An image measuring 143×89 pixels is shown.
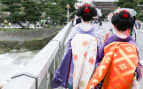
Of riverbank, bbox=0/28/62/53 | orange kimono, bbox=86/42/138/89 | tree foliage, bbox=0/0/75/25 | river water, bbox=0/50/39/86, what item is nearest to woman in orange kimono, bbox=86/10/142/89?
orange kimono, bbox=86/42/138/89

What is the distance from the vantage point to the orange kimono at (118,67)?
7.54ft

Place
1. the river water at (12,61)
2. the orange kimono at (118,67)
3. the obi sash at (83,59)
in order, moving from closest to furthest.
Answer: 1. the orange kimono at (118,67)
2. the obi sash at (83,59)
3. the river water at (12,61)

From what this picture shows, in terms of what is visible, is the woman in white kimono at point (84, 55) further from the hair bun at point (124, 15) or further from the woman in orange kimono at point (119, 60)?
the hair bun at point (124, 15)

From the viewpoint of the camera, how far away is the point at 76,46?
3.09 m

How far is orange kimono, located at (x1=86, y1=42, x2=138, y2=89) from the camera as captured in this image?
230 cm

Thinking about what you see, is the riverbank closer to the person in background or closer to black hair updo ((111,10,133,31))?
the person in background

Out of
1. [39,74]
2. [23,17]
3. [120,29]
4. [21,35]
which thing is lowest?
[21,35]

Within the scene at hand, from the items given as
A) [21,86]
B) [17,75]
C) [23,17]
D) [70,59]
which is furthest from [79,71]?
[23,17]

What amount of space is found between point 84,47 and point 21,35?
24072 mm

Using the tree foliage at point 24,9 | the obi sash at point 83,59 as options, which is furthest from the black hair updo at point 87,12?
the tree foliage at point 24,9

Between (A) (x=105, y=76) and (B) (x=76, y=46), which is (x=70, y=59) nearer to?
(B) (x=76, y=46)

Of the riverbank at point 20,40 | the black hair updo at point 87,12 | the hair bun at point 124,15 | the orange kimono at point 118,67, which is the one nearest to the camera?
the orange kimono at point 118,67

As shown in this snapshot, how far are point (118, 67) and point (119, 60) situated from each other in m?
0.08

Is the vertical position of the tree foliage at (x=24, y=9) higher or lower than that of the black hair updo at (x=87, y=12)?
lower
